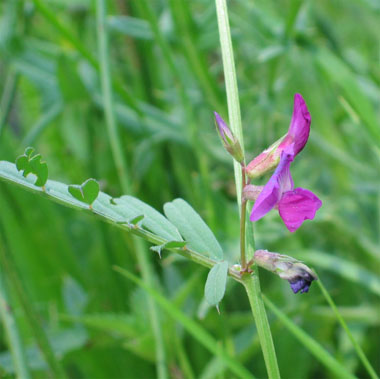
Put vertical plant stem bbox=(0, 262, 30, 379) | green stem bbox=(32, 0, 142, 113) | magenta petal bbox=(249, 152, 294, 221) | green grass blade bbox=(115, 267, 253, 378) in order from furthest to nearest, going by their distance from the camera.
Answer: green stem bbox=(32, 0, 142, 113)
vertical plant stem bbox=(0, 262, 30, 379)
green grass blade bbox=(115, 267, 253, 378)
magenta petal bbox=(249, 152, 294, 221)

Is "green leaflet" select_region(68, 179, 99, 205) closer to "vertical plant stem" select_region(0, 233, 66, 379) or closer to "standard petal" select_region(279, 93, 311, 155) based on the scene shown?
"standard petal" select_region(279, 93, 311, 155)

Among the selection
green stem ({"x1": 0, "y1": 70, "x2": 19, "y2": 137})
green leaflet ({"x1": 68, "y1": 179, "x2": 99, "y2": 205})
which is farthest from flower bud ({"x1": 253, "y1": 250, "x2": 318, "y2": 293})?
green stem ({"x1": 0, "y1": 70, "x2": 19, "y2": 137})

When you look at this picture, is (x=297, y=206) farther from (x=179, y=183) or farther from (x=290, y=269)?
(x=179, y=183)

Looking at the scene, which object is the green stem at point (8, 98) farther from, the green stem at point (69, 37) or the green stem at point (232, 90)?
the green stem at point (232, 90)

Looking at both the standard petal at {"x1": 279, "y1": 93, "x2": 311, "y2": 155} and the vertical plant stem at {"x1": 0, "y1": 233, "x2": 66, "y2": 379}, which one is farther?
the vertical plant stem at {"x1": 0, "y1": 233, "x2": 66, "y2": 379}

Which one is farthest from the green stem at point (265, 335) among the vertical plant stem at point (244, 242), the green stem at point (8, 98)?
the green stem at point (8, 98)

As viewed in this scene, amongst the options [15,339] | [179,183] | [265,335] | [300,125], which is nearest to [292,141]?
[300,125]
